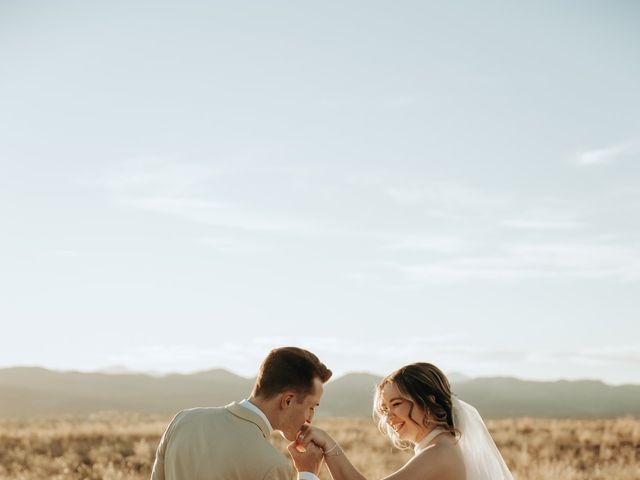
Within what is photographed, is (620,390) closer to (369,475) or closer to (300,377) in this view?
(369,475)

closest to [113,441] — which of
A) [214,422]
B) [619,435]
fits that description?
[619,435]

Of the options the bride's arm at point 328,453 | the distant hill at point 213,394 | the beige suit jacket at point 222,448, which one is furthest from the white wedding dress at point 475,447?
the distant hill at point 213,394

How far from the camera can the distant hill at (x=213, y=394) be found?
105000 millimetres

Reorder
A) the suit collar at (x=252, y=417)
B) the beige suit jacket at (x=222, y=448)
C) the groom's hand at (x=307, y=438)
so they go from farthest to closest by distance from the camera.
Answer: the groom's hand at (x=307, y=438) < the suit collar at (x=252, y=417) < the beige suit jacket at (x=222, y=448)

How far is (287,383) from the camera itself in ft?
16.8

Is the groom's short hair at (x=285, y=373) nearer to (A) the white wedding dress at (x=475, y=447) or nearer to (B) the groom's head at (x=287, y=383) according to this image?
(B) the groom's head at (x=287, y=383)

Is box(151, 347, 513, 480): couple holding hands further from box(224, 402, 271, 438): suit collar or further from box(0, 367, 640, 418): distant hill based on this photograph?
box(0, 367, 640, 418): distant hill

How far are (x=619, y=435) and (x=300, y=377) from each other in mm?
15862

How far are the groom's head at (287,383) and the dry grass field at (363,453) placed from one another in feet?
32.5

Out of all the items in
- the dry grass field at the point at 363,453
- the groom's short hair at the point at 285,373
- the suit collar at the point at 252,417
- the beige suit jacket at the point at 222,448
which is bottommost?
the dry grass field at the point at 363,453

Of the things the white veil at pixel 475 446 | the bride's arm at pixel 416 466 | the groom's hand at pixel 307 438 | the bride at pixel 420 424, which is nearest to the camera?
the groom's hand at pixel 307 438

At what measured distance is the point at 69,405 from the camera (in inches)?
4021

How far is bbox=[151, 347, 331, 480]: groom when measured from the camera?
485 centimetres

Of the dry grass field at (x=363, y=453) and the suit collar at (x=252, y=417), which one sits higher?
the suit collar at (x=252, y=417)
